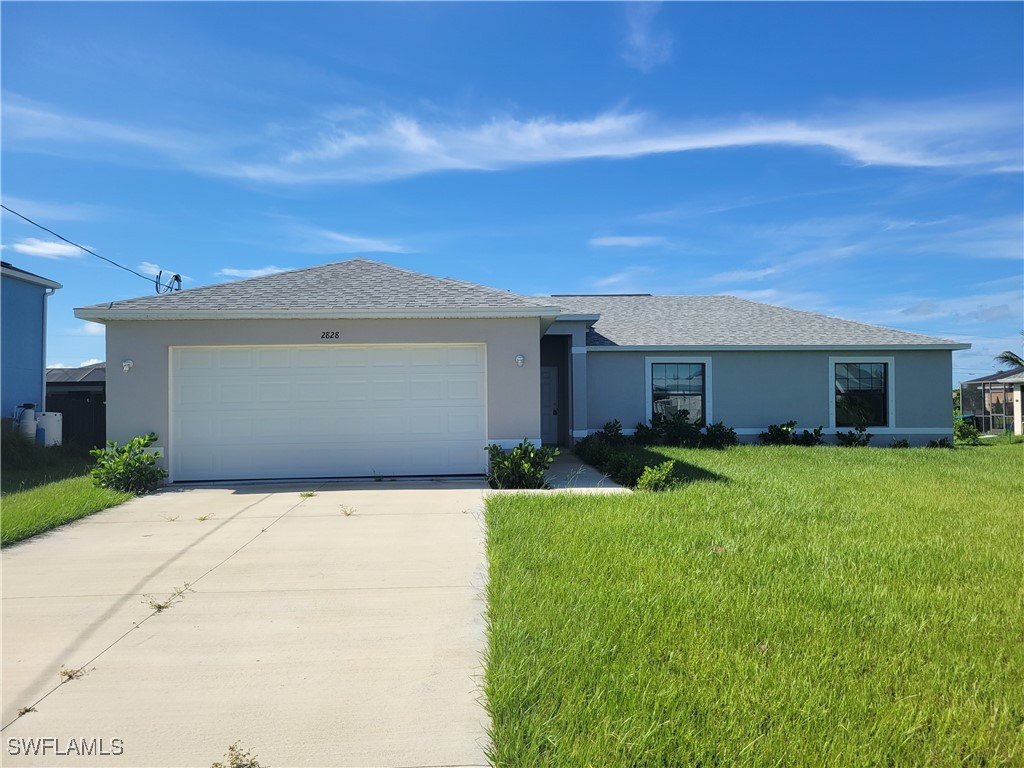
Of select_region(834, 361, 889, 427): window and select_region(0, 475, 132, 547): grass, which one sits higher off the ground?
select_region(834, 361, 889, 427): window

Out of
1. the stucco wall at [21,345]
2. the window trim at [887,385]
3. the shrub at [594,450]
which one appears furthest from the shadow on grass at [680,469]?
the stucco wall at [21,345]

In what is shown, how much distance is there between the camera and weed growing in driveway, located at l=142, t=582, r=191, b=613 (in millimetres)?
4734

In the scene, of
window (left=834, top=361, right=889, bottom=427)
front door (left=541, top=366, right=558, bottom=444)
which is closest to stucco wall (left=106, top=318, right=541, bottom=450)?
front door (left=541, top=366, right=558, bottom=444)

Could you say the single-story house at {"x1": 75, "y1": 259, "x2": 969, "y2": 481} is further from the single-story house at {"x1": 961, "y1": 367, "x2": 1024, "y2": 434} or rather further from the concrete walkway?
the single-story house at {"x1": 961, "y1": 367, "x2": 1024, "y2": 434}

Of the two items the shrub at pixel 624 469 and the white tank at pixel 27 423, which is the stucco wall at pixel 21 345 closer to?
the white tank at pixel 27 423

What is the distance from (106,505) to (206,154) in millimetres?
8926

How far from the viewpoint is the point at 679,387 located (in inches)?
645

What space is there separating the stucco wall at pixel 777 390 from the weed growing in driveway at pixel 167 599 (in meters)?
11.9

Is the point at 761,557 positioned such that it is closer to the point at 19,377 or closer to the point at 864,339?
the point at 864,339

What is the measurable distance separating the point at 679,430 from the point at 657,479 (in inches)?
270

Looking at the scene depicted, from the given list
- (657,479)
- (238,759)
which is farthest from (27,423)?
(238,759)

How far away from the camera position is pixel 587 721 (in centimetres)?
295

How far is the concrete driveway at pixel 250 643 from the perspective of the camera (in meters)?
2.96

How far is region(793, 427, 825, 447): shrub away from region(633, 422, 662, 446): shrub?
3.82 meters
